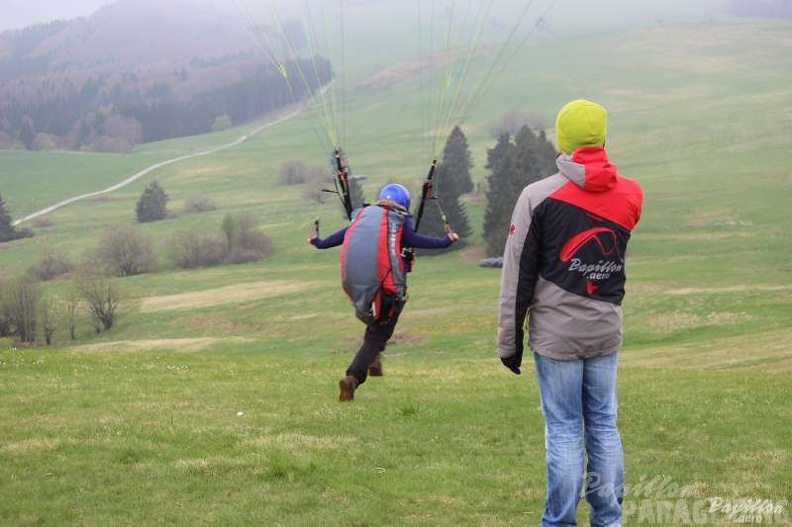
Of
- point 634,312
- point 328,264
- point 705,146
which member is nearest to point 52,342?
point 328,264

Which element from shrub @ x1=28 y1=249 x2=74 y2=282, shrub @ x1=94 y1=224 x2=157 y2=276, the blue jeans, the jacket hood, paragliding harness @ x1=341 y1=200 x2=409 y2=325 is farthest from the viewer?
shrub @ x1=28 y1=249 x2=74 y2=282

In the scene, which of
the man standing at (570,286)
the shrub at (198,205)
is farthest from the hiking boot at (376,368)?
the shrub at (198,205)

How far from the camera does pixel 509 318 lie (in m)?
Result: 7.50

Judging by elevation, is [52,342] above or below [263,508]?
below

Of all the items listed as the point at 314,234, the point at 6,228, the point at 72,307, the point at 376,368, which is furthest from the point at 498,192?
the point at 314,234

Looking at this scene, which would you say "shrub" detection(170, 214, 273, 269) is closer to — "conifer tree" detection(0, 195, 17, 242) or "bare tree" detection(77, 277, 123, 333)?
"bare tree" detection(77, 277, 123, 333)

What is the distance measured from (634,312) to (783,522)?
54720 mm

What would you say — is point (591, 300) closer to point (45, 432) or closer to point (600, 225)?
point (600, 225)

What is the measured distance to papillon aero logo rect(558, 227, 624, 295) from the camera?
24.4 ft

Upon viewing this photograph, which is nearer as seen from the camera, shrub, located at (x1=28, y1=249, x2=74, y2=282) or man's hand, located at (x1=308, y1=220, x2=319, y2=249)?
man's hand, located at (x1=308, y1=220, x2=319, y2=249)

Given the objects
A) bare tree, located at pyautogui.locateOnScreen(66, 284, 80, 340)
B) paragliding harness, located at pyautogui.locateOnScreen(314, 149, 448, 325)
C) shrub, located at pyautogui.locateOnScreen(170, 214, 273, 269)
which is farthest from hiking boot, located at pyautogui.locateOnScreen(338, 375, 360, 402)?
shrub, located at pyautogui.locateOnScreen(170, 214, 273, 269)

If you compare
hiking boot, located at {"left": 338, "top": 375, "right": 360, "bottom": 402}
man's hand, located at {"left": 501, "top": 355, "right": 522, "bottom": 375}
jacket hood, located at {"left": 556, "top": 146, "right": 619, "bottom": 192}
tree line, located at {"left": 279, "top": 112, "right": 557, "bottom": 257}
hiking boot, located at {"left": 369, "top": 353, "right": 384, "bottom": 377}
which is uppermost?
jacket hood, located at {"left": 556, "top": 146, "right": 619, "bottom": 192}

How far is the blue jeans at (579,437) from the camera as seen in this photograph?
24.7ft

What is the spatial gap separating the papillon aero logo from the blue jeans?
63 cm
